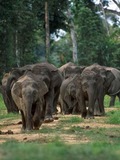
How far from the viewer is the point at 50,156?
21.4 ft

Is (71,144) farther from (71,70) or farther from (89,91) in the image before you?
(71,70)

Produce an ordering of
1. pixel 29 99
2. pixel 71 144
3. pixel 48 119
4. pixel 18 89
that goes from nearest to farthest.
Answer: pixel 71 144
pixel 29 99
pixel 18 89
pixel 48 119

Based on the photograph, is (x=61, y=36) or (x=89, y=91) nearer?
(x=89, y=91)

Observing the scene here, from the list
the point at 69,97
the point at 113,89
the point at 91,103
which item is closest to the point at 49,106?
the point at 91,103

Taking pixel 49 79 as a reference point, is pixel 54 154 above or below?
below

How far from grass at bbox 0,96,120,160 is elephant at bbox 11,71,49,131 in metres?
0.33

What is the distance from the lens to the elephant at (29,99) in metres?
13.4

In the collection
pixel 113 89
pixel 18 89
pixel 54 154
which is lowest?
pixel 113 89

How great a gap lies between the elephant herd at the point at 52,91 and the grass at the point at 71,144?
57 cm

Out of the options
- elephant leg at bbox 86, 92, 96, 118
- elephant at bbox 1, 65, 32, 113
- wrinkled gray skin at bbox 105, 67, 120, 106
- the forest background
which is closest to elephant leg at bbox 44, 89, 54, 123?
elephant leg at bbox 86, 92, 96, 118

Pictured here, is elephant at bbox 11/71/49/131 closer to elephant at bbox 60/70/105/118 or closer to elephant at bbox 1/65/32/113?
elephant at bbox 60/70/105/118

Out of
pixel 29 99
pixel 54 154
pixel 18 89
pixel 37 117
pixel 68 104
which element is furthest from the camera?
pixel 68 104

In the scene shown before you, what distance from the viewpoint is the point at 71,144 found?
10039 millimetres

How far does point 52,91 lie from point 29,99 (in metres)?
4.77
